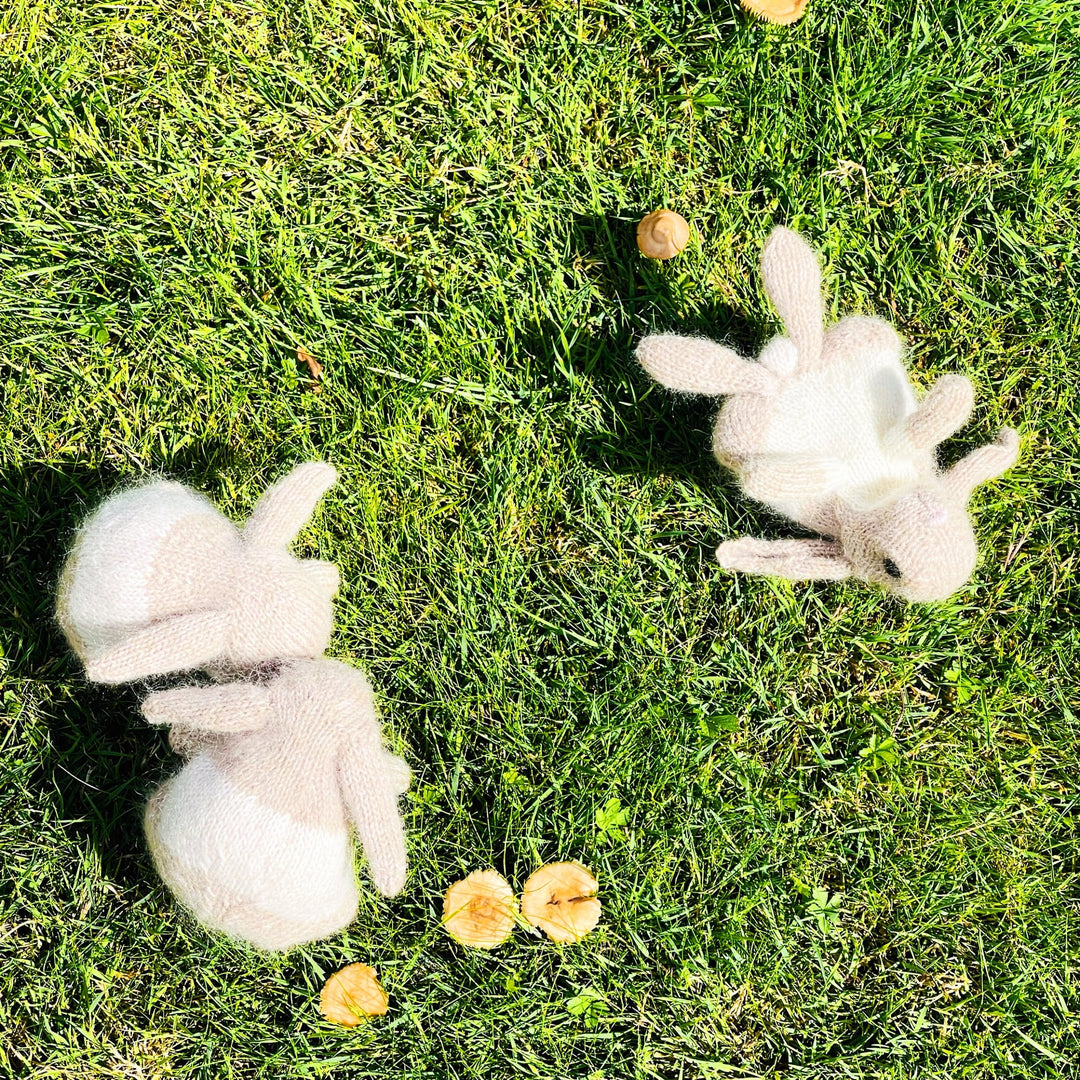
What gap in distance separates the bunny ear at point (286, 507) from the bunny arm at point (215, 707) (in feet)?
0.86

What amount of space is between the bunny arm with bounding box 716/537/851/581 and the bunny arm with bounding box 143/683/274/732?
0.88m

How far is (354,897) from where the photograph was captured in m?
1.84

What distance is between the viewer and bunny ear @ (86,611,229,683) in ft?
5.34

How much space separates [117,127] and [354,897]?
1653 millimetres

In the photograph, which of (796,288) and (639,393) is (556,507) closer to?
(639,393)

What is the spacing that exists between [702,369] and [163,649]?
1049mm

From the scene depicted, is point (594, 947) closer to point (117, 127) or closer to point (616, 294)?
point (616, 294)

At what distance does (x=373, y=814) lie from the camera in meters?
1.67

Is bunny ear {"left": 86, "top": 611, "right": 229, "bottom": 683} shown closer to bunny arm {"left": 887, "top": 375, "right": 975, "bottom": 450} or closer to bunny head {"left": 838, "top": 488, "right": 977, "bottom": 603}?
bunny head {"left": 838, "top": 488, "right": 977, "bottom": 603}

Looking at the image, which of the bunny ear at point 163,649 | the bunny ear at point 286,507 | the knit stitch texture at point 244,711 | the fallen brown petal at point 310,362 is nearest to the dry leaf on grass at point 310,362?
the fallen brown petal at point 310,362

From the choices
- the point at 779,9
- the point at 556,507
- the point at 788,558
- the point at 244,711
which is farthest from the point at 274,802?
the point at 779,9

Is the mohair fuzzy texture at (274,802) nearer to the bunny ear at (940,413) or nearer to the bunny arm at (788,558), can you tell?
the bunny arm at (788,558)

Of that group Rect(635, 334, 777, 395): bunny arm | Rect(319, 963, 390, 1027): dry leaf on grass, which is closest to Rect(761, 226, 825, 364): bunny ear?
Rect(635, 334, 777, 395): bunny arm

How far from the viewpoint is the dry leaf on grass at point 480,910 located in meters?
2.07
